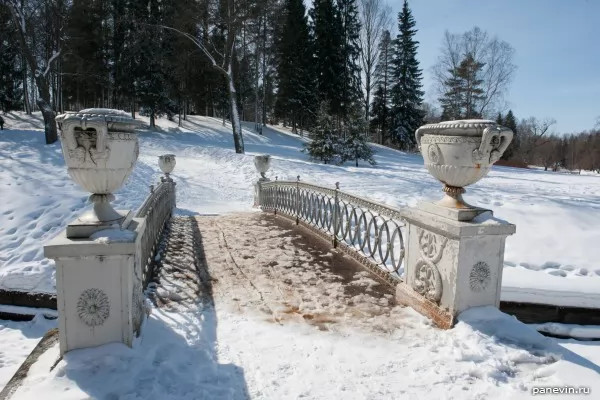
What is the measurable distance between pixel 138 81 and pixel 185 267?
29.4 m

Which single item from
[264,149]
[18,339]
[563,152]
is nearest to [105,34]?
[264,149]

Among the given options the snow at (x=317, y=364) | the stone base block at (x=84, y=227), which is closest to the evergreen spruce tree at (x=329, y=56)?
the snow at (x=317, y=364)

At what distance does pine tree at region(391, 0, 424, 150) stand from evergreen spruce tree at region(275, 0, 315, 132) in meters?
8.70

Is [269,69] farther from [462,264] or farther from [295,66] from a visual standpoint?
[462,264]

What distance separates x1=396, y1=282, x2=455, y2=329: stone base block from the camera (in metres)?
3.55

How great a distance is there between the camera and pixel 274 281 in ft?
16.3

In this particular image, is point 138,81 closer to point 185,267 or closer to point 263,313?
point 185,267

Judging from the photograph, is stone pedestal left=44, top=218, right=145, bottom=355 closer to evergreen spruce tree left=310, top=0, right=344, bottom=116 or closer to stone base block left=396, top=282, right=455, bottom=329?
stone base block left=396, top=282, right=455, bottom=329

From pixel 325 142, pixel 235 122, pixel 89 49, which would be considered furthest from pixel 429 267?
pixel 89 49

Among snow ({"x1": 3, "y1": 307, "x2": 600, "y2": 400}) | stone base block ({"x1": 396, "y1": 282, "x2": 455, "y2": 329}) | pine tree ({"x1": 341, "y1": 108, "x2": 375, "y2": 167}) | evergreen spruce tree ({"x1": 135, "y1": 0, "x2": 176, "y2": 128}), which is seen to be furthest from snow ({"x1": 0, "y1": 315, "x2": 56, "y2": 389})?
evergreen spruce tree ({"x1": 135, "y1": 0, "x2": 176, "y2": 128})

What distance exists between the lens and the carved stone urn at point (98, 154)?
2877 millimetres

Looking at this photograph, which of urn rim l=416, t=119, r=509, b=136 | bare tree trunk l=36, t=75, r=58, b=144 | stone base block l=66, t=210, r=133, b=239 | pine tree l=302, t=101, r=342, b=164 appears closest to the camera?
stone base block l=66, t=210, r=133, b=239

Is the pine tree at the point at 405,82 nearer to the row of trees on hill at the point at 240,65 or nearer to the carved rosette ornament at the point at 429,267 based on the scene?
the row of trees on hill at the point at 240,65

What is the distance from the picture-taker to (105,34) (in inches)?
1299
